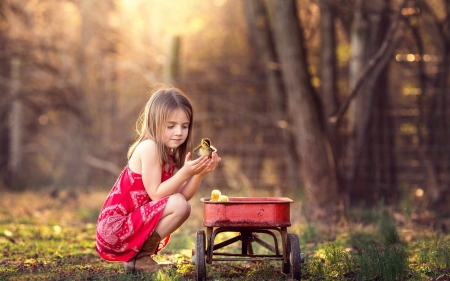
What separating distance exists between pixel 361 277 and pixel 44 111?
336 inches

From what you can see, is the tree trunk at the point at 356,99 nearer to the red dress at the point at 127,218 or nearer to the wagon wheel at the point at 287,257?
the wagon wheel at the point at 287,257

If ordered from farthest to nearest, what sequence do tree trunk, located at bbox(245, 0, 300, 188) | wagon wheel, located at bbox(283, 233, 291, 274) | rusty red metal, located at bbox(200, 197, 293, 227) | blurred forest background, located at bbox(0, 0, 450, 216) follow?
tree trunk, located at bbox(245, 0, 300, 188) → blurred forest background, located at bbox(0, 0, 450, 216) → wagon wheel, located at bbox(283, 233, 291, 274) → rusty red metal, located at bbox(200, 197, 293, 227)

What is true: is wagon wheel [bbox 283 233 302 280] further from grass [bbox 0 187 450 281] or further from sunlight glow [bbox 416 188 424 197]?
sunlight glow [bbox 416 188 424 197]

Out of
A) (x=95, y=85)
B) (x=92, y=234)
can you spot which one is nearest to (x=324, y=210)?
(x=92, y=234)

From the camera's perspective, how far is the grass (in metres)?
4.06

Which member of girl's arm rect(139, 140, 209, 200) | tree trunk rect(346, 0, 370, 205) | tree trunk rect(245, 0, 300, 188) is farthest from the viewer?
tree trunk rect(245, 0, 300, 188)

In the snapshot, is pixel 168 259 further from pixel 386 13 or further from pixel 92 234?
pixel 386 13

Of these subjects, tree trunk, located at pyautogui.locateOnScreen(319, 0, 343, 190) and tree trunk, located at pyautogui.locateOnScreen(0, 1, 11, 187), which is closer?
tree trunk, located at pyautogui.locateOnScreen(319, 0, 343, 190)

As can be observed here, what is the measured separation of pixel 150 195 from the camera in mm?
4227

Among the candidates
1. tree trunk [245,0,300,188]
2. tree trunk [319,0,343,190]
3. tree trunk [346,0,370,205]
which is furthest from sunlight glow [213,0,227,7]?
tree trunk [346,0,370,205]

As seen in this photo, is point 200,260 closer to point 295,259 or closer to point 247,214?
point 247,214

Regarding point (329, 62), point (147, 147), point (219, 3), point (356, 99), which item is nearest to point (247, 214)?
point (147, 147)

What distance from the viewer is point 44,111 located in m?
11.3

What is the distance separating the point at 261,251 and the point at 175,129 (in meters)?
1.51
